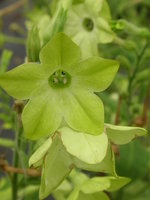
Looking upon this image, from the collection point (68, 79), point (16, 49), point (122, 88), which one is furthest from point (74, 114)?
point (16, 49)

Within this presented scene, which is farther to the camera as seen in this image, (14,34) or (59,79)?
(14,34)

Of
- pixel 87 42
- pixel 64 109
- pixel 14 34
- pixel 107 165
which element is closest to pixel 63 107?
pixel 64 109

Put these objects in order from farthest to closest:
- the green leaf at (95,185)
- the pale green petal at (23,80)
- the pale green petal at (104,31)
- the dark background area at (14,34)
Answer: the dark background area at (14,34), the pale green petal at (104,31), the green leaf at (95,185), the pale green petal at (23,80)

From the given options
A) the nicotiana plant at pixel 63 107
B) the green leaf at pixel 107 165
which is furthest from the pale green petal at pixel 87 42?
the green leaf at pixel 107 165

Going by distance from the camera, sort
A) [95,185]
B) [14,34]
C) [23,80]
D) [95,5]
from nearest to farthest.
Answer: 1. [23,80]
2. [95,185]
3. [95,5]
4. [14,34]

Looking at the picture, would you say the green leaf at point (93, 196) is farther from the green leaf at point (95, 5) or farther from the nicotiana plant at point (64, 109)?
the green leaf at point (95, 5)

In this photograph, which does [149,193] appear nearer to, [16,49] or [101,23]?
[101,23]

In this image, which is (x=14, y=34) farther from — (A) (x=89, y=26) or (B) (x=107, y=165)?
(B) (x=107, y=165)
